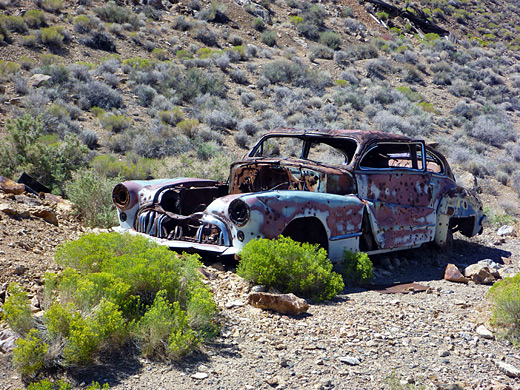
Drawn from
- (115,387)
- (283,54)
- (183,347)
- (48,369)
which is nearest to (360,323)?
(183,347)

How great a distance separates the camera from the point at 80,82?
1819 cm

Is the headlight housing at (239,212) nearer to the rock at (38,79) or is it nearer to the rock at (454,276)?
the rock at (454,276)

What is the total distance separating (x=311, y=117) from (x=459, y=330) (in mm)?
15950

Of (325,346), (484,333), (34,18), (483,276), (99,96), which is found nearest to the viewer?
(325,346)

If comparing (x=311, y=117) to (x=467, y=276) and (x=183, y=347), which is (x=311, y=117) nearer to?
(x=467, y=276)

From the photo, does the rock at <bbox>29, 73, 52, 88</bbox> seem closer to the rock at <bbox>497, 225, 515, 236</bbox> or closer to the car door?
the car door

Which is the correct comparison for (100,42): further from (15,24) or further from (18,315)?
(18,315)

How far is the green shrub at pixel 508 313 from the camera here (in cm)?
477

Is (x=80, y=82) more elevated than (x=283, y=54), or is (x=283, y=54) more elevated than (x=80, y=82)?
(x=283, y=54)

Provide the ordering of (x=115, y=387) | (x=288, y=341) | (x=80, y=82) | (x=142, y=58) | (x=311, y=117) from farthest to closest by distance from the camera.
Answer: (x=142, y=58), (x=311, y=117), (x=80, y=82), (x=288, y=341), (x=115, y=387)

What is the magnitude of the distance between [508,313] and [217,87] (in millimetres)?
17854

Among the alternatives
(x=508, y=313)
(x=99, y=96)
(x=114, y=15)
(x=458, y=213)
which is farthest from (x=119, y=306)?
(x=114, y=15)

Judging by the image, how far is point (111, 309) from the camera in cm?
385

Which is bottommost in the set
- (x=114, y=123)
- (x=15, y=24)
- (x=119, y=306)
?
(x=119, y=306)
